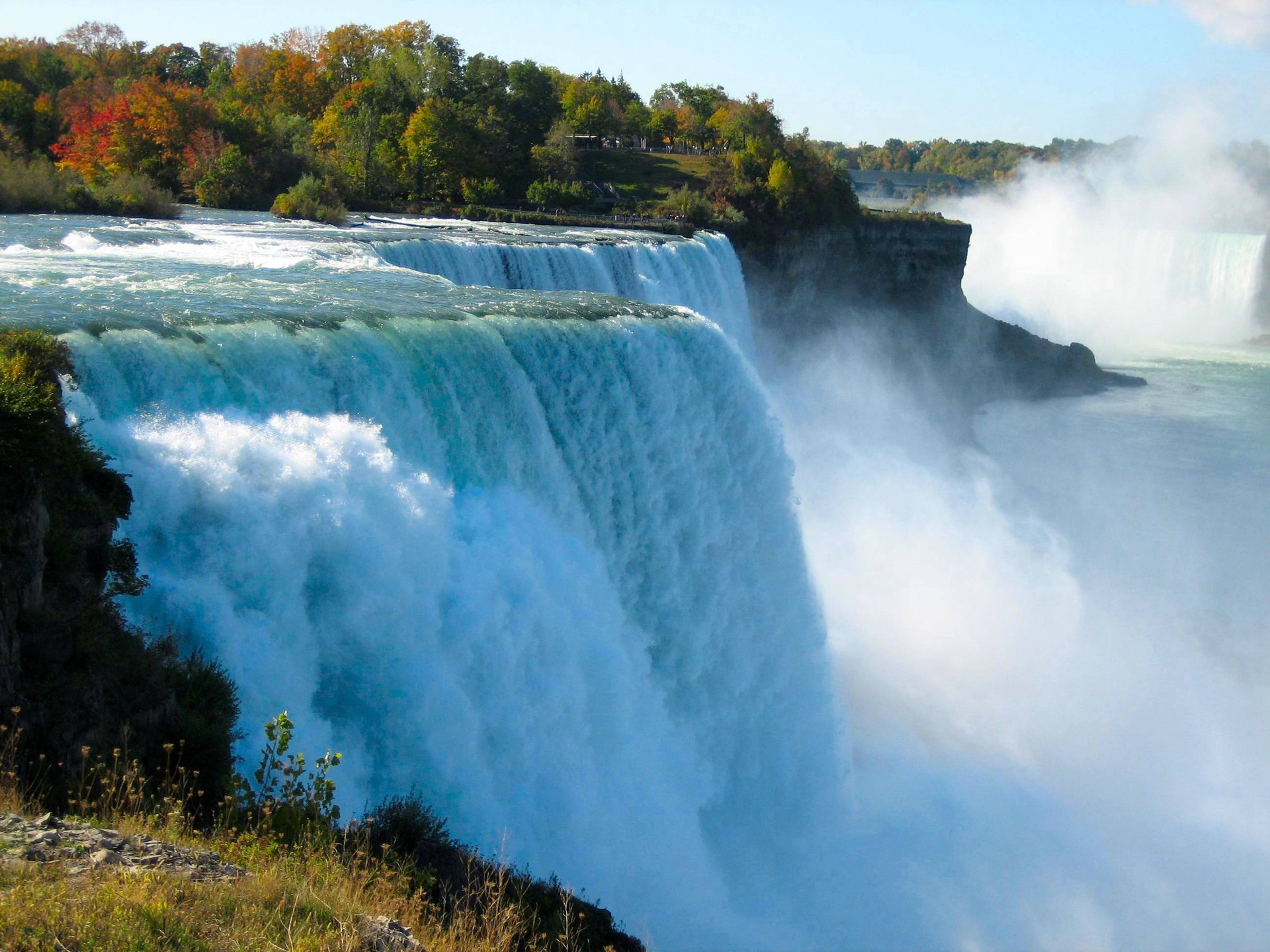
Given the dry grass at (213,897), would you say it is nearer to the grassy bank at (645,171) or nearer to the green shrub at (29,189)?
the green shrub at (29,189)

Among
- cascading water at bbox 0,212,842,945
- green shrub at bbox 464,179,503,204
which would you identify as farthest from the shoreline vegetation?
green shrub at bbox 464,179,503,204

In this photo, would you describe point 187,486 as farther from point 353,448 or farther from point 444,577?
point 444,577

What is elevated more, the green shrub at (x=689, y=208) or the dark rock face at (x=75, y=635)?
the green shrub at (x=689, y=208)

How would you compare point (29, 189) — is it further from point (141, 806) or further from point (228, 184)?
point (141, 806)

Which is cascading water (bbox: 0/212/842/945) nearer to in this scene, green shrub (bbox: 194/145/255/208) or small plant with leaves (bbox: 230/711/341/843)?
small plant with leaves (bbox: 230/711/341/843)

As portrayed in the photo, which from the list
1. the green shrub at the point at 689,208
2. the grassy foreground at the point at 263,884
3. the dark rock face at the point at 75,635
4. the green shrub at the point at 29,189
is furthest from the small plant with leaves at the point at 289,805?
the green shrub at the point at 689,208

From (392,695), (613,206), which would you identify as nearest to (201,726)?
(392,695)
